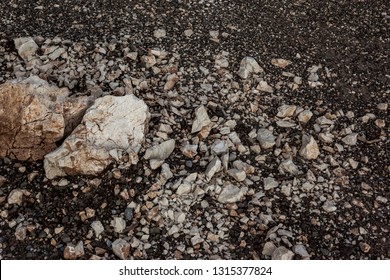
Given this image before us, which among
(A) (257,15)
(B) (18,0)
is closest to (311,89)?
(A) (257,15)

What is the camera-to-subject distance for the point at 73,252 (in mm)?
3703

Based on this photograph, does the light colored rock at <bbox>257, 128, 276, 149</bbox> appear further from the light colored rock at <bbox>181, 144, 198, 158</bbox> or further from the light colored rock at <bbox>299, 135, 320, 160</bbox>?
the light colored rock at <bbox>181, 144, 198, 158</bbox>

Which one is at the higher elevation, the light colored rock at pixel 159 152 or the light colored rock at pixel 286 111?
the light colored rock at pixel 286 111

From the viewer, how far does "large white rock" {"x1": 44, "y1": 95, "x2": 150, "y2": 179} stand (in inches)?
157

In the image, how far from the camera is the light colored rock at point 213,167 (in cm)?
409

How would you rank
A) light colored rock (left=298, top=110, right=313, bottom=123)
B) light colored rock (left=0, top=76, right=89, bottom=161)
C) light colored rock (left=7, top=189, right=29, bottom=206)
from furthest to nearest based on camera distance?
light colored rock (left=298, top=110, right=313, bottom=123) → light colored rock (left=0, top=76, right=89, bottom=161) → light colored rock (left=7, top=189, right=29, bottom=206)

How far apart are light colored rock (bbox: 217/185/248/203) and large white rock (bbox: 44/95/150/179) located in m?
0.85

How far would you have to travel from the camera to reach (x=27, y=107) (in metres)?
4.03

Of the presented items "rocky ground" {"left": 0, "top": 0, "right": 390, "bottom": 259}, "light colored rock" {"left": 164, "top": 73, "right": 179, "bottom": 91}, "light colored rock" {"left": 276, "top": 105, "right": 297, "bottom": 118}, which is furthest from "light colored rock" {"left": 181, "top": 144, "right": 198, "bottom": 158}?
"light colored rock" {"left": 276, "top": 105, "right": 297, "bottom": 118}

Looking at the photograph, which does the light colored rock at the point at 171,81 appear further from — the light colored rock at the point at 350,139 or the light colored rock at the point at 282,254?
the light colored rock at the point at 282,254

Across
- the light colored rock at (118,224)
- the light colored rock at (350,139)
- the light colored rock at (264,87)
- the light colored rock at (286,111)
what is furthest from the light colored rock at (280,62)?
the light colored rock at (118,224)

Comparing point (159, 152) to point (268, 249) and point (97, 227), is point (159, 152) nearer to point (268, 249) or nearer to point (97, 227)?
point (97, 227)

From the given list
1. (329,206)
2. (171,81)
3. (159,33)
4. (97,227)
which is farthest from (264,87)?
(97,227)

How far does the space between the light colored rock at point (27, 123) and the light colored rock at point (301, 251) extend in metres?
2.21
